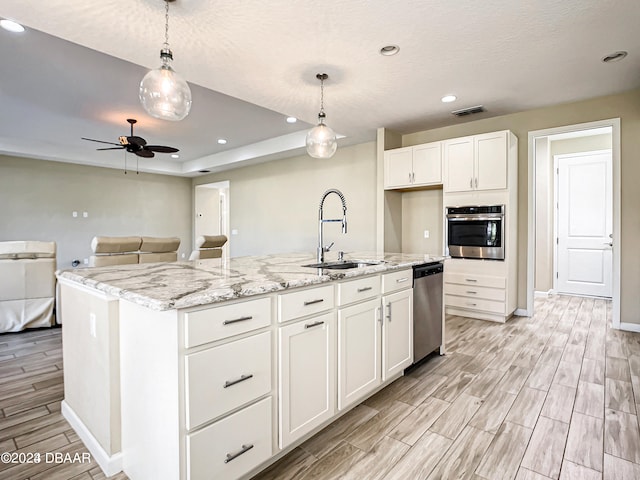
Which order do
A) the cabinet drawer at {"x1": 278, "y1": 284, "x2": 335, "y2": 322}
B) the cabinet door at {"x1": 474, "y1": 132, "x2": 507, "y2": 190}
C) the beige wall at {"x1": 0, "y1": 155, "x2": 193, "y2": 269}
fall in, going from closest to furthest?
the cabinet drawer at {"x1": 278, "y1": 284, "x2": 335, "y2": 322} → the cabinet door at {"x1": 474, "y1": 132, "x2": 507, "y2": 190} → the beige wall at {"x1": 0, "y1": 155, "x2": 193, "y2": 269}

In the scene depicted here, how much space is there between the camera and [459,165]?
171 inches

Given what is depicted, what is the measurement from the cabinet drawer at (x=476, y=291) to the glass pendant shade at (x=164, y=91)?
12.5ft

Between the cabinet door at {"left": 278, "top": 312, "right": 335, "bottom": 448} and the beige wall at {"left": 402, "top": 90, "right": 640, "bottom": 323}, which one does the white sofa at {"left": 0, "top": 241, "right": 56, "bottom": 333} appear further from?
the beige wall at {"left": 402, "top": 90, "right": 640, "bottom": 323}

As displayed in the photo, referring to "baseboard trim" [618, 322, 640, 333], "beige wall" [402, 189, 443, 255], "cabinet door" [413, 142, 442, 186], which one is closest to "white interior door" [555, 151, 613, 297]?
"baseboard trim" [618, 322, 640, 333]

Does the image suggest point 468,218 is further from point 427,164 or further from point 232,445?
point 232,445

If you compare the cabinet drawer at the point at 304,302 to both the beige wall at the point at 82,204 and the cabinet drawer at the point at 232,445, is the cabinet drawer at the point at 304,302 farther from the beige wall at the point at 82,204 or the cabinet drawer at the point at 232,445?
the beige wall at the point at 82,204

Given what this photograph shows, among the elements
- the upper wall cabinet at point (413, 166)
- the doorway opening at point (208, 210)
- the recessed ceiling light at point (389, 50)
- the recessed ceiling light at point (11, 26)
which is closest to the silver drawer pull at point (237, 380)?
the recessed ceiling light at point (389, 50)

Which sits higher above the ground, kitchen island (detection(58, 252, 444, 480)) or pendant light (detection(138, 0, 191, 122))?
pendant light (detection(138, 0, 191, 122))

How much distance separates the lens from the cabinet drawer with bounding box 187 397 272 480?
1236 mm

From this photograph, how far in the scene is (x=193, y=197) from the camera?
9.72m

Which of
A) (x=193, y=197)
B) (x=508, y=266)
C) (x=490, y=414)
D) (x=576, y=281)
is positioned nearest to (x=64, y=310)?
(x=490, y=414)

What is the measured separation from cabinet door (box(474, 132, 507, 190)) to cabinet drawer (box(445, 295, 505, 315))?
1403 millimetres

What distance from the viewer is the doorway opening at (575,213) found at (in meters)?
5.30

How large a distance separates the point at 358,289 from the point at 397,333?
0.62 meters
